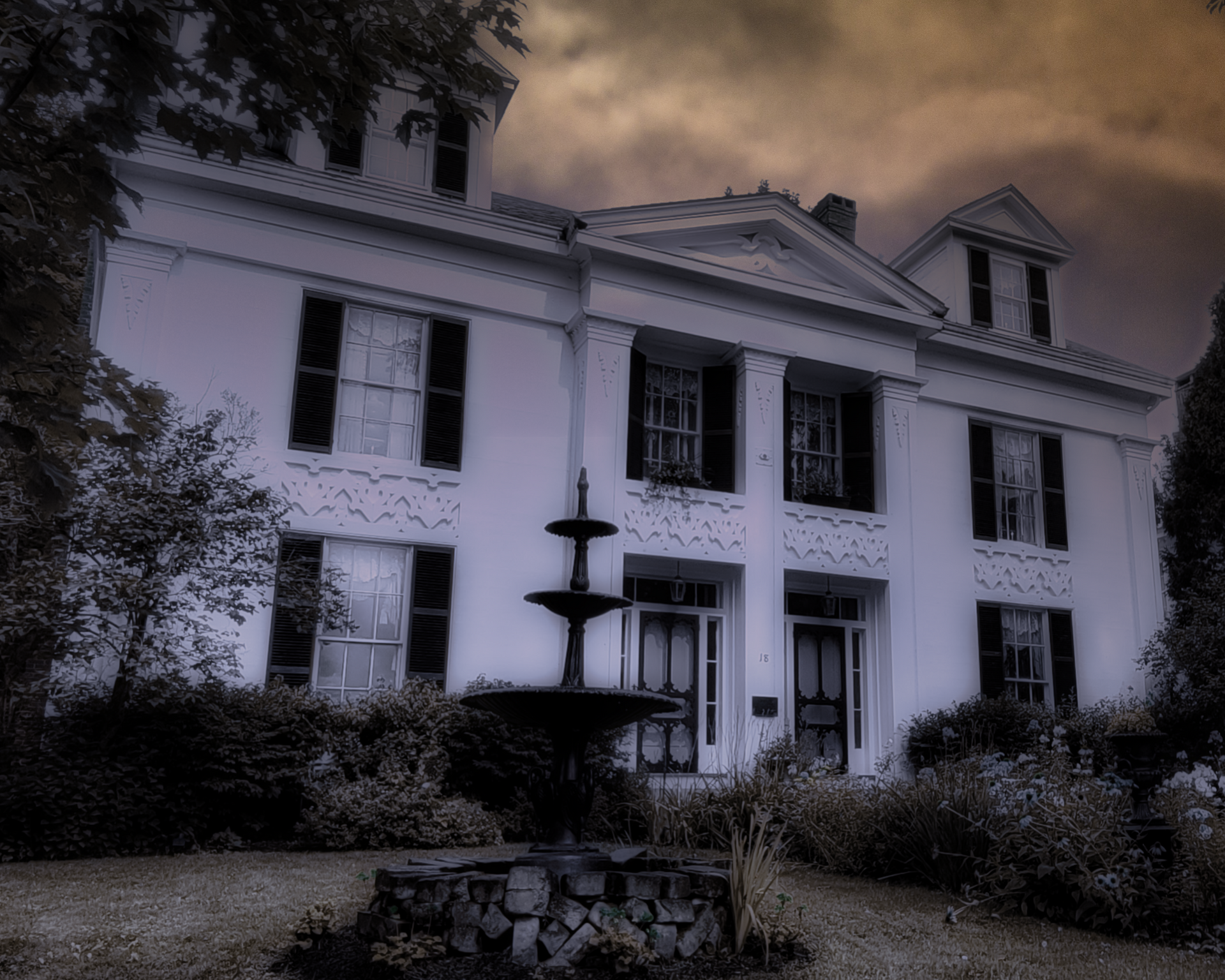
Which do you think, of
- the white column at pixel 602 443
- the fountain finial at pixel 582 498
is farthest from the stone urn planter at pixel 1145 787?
the white column at pixel 602 443

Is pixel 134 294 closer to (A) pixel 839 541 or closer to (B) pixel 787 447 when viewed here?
(B) pixel 787 447

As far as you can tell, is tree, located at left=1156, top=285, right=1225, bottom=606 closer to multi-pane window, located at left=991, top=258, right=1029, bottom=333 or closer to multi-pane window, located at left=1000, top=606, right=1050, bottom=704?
multi-pane window, located at left=1000, top=606, right=1050, bottom=704

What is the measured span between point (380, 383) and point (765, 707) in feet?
20.7

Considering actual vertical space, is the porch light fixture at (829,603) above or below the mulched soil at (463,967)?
above

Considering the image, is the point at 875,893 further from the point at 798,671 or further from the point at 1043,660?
the point at 1043,660

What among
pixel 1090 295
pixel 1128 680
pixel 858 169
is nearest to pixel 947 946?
pixel 1128 680

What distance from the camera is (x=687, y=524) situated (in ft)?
43.0

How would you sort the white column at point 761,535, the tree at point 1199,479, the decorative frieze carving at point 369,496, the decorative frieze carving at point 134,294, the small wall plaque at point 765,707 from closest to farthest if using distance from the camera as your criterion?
the decorative frieze carving at point 134,294, the decorative frieze carving at point 369,496, the small wall plaque at point 765,707, the white column at point 761,535, the tree at point 1199,479

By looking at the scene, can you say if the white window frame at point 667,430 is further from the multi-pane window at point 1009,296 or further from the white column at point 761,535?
the multi-pane window at point 1009,296

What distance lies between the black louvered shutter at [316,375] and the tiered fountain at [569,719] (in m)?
6.06

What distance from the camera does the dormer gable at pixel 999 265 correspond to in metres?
16.7

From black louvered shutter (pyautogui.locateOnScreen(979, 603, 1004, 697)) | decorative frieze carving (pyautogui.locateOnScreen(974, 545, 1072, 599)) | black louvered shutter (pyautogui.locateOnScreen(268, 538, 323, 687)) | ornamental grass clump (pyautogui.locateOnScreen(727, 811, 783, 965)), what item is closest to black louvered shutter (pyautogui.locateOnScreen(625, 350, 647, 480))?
black louvered shutter (pyautogui.locateOnScreen(268, 538, 323, 687))

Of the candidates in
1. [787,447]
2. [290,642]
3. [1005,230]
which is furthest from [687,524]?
[1005,230]

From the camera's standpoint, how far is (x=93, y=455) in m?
9.66
